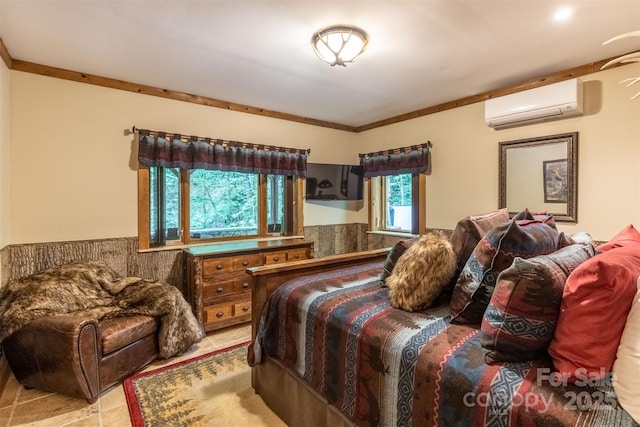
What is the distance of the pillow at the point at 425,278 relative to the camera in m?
1.58

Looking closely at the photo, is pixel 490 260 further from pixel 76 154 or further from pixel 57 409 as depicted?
pixel 76 154

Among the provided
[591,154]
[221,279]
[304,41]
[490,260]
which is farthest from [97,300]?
[591,154]

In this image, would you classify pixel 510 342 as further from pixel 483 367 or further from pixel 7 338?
pixel 7 338

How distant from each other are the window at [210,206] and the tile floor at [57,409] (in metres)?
1.42

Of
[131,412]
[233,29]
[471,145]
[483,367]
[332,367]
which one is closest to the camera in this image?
[483,367]

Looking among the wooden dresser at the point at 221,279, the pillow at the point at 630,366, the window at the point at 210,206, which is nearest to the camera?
the pillow at the point at 630,366

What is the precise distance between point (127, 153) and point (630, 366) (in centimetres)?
375

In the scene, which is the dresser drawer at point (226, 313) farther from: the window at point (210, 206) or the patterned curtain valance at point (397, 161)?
the patterned curtain valance at point (397, 161)

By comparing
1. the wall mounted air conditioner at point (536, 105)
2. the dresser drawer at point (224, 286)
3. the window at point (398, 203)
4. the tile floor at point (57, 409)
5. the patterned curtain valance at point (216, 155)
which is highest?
the wall mounted air conditioner at point (536, 105)

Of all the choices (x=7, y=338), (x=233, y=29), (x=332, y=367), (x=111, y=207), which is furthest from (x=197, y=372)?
(x=233, y=29)

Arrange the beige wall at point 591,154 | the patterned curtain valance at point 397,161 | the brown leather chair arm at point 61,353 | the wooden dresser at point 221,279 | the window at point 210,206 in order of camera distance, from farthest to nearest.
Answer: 1. the patterned curtain valance at point 397,161
2. the window at point 210,206
3. the wooden dresser at point 221,279
4. the beige wall at point 591,154
5. the brown leather chair arm at point 61,353

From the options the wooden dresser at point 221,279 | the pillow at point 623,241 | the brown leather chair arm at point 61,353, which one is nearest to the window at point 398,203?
the wooden dresser at point 221,279

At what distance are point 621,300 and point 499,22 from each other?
1953mm

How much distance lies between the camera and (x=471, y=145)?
3.57m
